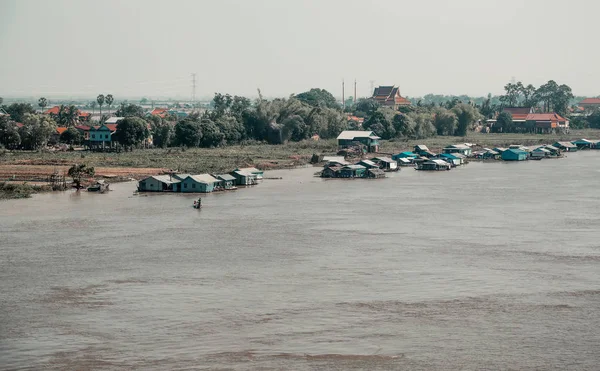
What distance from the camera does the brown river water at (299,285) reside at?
336 inches

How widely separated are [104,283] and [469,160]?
22.3m

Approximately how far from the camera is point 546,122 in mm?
45281

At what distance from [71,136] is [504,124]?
24.2 m

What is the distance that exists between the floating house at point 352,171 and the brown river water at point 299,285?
5.94 meters

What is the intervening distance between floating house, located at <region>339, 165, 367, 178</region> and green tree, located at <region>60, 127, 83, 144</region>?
1117 cm

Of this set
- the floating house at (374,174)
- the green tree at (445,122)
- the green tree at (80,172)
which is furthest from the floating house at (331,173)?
the green tree at (445,122)

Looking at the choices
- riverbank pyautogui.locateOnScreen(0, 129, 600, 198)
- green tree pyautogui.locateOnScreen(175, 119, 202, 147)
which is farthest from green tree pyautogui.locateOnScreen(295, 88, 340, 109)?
green tree pyautogui.locateOnScreen(175, 119, 202, 147)

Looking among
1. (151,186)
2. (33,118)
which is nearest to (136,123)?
(33,118)

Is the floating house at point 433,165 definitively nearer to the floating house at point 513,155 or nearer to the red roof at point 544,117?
the floating house at point 513,155

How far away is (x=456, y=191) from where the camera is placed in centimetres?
2094

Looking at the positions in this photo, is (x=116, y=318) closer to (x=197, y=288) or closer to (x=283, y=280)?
(x=197, y=288)

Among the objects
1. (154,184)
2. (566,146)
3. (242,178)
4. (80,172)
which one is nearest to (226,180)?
(242,178)

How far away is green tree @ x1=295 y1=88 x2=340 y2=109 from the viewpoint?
48375mm

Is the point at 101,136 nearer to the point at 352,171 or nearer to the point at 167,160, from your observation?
the point at 167,160
